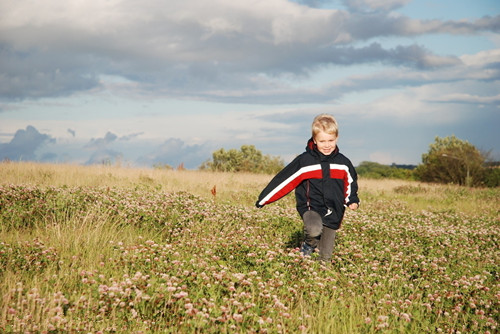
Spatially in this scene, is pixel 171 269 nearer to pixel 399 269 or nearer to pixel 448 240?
pixel 399 269

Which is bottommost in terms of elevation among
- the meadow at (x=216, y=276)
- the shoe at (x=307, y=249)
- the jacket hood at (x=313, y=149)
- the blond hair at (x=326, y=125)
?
the meadow at (x=216, y=276)

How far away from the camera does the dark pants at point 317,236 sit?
6660 mm

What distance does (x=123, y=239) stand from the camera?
7691 mm

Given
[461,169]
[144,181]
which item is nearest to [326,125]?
[144,181]

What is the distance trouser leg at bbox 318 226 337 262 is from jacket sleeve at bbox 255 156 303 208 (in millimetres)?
893

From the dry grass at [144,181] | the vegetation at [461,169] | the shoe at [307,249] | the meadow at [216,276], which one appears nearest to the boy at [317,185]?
the shoe at [307,249]

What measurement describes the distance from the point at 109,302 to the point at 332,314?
248cm

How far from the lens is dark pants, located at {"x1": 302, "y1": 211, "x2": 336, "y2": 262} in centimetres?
666

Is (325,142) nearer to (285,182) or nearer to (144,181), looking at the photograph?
(285,182)

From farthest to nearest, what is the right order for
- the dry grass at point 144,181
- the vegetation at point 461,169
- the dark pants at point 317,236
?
the vegetation at point 461,169, the dry grass at point 144,181, the dark pants at point 317,236

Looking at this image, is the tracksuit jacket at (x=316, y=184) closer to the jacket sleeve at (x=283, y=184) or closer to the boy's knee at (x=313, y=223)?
the jacket sleeve at (x=283, y=184)

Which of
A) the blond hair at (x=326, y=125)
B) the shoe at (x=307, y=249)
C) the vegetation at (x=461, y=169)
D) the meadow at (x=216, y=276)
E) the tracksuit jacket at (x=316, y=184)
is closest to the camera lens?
the meadow at (x=216, y=276)

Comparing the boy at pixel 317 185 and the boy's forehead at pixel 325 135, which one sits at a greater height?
the boy's forehead at pixel 325 135

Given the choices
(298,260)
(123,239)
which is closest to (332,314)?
A: (298,260)
